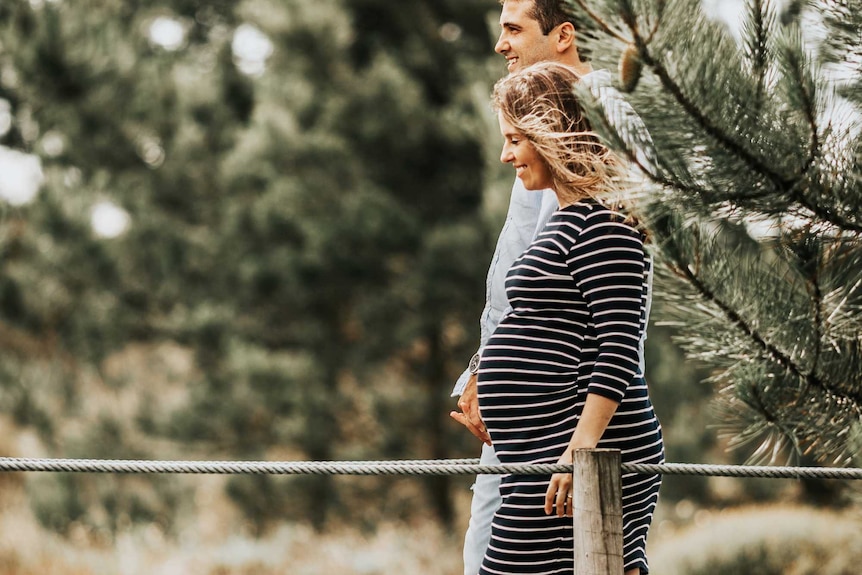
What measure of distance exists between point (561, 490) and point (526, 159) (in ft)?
2.05

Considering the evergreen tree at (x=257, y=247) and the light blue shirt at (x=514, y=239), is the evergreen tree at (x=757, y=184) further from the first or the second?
the evergreen tree at (x=257, y=247)

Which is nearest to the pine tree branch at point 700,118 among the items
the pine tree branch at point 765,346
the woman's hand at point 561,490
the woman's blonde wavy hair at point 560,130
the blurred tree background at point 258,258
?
the woman's blonde wavy hair at point 560,130

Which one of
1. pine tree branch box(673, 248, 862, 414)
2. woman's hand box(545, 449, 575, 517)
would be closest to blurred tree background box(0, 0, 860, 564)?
pine tree branch box(673, 248, 862, 414)

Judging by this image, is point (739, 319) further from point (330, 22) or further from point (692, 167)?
point (330, 22)

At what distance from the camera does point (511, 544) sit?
5.95 feet

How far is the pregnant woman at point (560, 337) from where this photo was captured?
174cm

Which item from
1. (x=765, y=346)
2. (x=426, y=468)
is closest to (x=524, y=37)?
(x=765, y=346)

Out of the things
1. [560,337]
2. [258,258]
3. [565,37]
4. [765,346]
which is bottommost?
[258,258]

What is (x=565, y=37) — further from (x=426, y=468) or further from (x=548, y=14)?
(x=426, y=468)

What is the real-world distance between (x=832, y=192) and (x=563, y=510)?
2.88 ft

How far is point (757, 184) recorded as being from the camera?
1.98 meters

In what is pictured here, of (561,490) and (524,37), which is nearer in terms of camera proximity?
(561,490)

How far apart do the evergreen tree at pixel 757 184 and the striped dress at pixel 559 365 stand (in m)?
0.19

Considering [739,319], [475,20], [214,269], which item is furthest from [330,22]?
[739,319]
